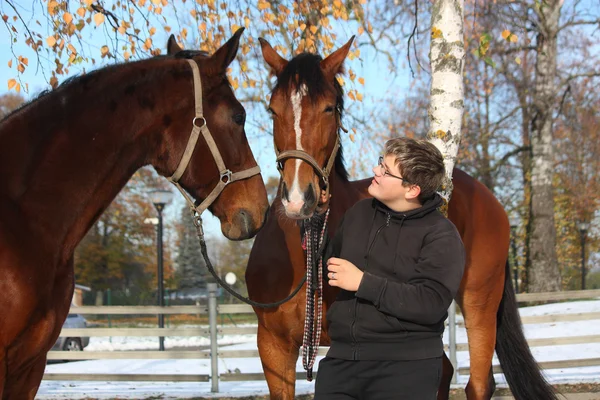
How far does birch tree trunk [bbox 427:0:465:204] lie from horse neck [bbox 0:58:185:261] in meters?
2.01

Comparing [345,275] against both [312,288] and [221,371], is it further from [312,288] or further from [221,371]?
[221,371]

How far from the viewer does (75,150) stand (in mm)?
2760

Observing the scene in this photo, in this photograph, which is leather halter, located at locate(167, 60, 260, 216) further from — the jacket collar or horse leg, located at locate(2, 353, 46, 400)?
horse leg, located at locate(2, 353, 46, 400)

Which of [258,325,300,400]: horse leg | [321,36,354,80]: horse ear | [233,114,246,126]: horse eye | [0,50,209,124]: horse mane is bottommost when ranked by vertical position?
[258,325,300,400]: horse leg

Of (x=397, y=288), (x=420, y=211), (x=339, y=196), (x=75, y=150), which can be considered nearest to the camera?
(x=397, y=288)

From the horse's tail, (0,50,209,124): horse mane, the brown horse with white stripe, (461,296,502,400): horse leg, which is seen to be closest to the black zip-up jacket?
the brown horse with white stripe

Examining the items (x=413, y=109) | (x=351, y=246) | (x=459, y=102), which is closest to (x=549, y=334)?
(x=459, y=102)

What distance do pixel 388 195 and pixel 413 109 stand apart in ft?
65.9

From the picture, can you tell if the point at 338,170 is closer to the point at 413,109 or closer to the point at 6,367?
the point at 6,367

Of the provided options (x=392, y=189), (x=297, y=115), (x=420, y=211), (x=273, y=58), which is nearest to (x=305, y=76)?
(x=297, y=115)

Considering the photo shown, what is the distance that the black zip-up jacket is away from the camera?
2412 millimetres

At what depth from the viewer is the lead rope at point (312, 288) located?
321 centimetres

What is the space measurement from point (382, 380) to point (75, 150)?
64.9 inches

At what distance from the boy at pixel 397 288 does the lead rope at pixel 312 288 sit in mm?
561
